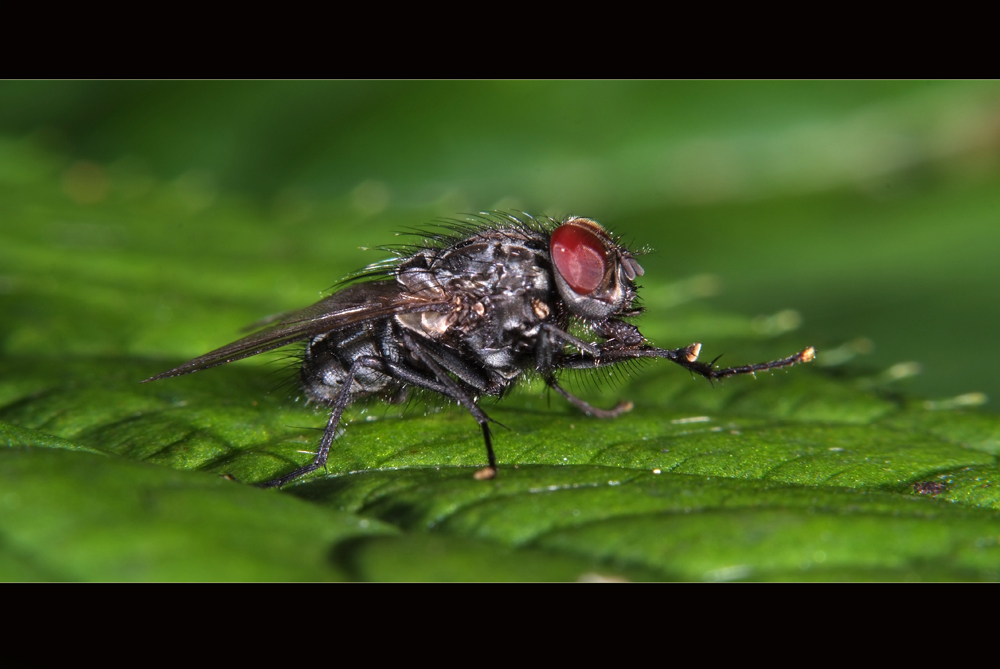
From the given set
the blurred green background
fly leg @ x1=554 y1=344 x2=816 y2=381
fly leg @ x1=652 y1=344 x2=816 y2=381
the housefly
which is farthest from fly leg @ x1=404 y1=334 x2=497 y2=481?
the blurred green background

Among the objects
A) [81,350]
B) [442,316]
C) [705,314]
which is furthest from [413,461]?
[705,314]

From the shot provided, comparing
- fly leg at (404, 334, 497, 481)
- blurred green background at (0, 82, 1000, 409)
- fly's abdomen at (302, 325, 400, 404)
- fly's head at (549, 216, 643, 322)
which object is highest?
blurred green background at (0, 82, 1000, 409)

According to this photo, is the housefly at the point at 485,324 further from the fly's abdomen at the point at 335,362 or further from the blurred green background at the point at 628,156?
the blurred green background at the point at 628,156

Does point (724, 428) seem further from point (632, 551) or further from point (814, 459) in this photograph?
point (632, 551)

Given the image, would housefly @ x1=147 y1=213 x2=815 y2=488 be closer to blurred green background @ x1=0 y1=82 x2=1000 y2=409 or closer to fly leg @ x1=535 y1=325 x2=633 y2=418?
fly leg @ x1=535 y1=325 x2=633 y2=418

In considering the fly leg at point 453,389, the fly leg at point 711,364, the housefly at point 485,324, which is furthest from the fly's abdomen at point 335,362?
the fly leg at point 711,364

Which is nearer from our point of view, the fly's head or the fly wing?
the fly wing
